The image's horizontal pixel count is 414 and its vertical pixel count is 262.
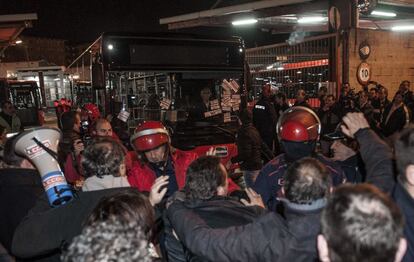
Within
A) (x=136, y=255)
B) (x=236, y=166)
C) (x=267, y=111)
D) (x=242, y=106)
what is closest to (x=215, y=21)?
(x=267, y=111)

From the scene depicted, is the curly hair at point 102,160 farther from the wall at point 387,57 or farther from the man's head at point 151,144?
the wall at point 387,57

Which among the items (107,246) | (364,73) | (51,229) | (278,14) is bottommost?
(51,229)

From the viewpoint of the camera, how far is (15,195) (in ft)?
10.6

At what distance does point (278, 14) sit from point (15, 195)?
10510mm

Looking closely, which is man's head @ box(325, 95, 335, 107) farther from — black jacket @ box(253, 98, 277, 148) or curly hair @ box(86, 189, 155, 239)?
curly hair @ box(86, 189, 155, 239)

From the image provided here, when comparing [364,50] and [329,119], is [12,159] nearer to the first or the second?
[329,119]

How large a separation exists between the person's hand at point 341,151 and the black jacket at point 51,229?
2.66 meters

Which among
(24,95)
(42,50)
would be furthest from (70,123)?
(42,50)

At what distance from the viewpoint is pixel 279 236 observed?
2246 millimetres

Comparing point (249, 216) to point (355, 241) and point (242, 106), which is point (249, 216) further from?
point (242, 106)

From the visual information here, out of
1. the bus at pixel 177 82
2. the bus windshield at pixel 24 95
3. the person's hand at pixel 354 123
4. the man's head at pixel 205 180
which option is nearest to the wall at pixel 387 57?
the bus at pixel 177 82

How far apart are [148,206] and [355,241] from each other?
43.5 inches

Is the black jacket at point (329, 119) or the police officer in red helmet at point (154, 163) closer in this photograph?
the police officer in red helmet at point (154, 163)

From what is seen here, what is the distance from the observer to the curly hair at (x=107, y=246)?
5.35 ft
